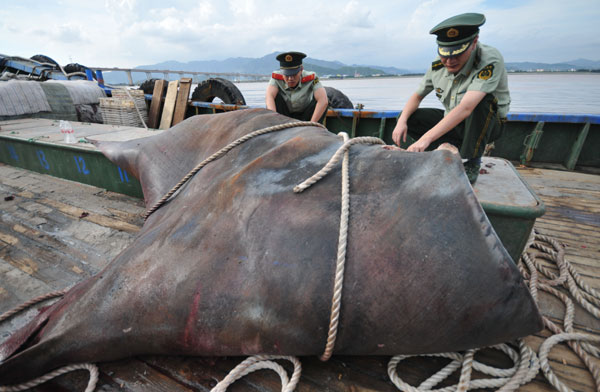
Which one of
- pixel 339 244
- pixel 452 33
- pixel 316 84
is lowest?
pixel 339 244

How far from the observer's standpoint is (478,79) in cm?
200

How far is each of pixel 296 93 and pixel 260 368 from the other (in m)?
3.71

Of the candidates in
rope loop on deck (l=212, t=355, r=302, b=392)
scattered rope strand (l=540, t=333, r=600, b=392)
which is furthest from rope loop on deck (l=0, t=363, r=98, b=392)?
scattered rope strand (l=540, t=333, r=600, b=392)

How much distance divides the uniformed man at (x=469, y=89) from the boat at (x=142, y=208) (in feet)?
1.00

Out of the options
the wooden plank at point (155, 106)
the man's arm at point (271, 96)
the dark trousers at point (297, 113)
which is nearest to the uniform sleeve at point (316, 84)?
the dark trousers at point (297, 113)

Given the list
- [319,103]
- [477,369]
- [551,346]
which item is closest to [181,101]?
[319,103]

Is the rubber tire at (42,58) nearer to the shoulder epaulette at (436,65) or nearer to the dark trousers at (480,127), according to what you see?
the shoulder epaulette at (436,65)

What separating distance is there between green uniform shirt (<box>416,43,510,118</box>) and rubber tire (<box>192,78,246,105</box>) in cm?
511

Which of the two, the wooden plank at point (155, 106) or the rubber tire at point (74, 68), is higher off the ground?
the rubber tire at point (74, 68)

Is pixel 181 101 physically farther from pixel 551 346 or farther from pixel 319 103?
pixel 551 346

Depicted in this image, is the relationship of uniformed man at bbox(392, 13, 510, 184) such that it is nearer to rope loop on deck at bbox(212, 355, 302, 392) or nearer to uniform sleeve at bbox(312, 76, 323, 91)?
rope loop on deck at bbox(212, 355, 302, 392)

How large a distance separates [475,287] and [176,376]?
1262 mm

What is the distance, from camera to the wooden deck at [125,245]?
123 centimetres

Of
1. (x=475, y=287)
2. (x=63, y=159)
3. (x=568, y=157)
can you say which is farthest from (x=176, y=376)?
(x=568, y=157)
